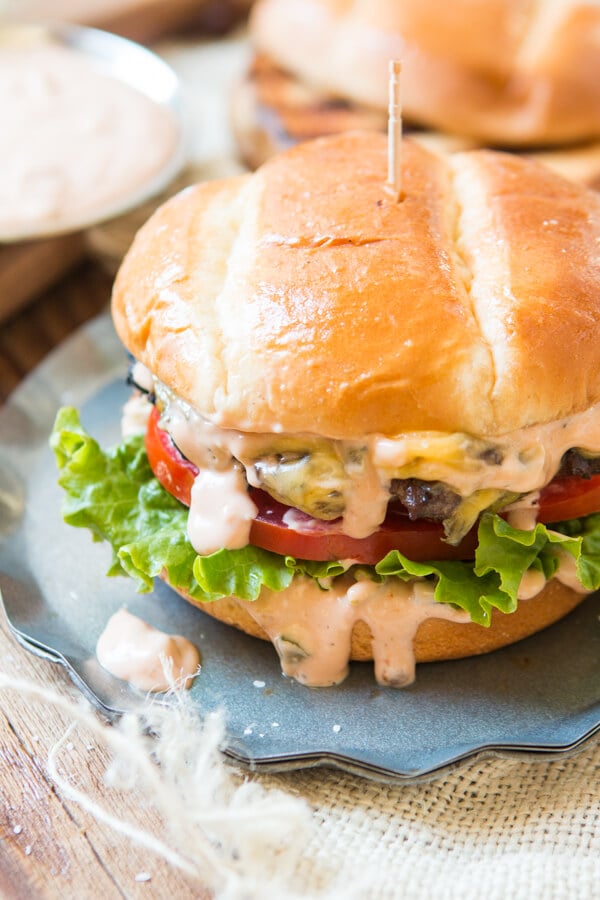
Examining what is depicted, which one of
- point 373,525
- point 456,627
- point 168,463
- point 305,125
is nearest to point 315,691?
point 456,627

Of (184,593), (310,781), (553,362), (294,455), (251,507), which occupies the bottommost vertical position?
(310,781)

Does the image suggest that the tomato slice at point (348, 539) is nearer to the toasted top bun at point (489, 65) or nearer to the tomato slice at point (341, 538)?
the tomato slice at point (341, 538)

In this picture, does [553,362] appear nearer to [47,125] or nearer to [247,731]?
[247,731]

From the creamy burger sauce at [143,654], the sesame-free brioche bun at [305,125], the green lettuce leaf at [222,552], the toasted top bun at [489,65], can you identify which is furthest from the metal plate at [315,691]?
the toasted top bun at [489,65]

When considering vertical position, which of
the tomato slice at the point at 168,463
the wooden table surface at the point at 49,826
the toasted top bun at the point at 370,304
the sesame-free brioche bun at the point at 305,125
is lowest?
the wooden table surface at the point at 49,826

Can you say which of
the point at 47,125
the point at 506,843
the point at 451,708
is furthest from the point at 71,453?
the point at 47,125

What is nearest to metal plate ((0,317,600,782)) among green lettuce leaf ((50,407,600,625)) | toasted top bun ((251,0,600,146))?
green lettuce leaf ((50,407,600,625))
